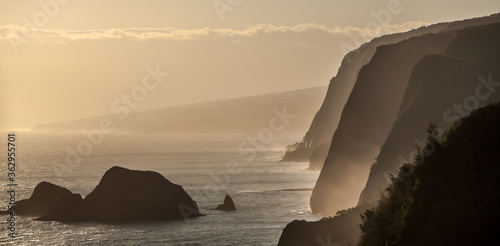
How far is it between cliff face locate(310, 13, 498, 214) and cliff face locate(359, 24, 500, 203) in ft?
35.9

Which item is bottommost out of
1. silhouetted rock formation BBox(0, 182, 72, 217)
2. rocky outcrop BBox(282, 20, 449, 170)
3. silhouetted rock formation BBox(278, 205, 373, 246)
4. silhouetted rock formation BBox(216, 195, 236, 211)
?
silhouetted rock formation BBox(278, 205, 373, 246)

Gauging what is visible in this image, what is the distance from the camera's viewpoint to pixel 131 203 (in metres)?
86.2

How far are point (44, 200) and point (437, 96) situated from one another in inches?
2035

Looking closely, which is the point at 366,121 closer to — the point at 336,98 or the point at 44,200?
the point at 44,200

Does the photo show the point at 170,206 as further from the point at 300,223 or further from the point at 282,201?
the point at 300,223

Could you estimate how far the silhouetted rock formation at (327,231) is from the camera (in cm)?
5353

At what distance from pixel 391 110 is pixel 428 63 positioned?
38.3 feet

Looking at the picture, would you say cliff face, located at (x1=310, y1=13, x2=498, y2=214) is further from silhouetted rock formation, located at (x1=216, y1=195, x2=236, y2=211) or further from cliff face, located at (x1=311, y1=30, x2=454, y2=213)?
silhouetted rock formation, located at (x1=216, y1=195, x2=236, y2=211)

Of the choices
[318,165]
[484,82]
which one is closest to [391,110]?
[484,82]

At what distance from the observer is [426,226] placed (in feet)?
110

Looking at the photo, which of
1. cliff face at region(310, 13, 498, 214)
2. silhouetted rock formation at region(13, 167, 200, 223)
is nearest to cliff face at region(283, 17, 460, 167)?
cliff face at region(310, 13, 498, 214)

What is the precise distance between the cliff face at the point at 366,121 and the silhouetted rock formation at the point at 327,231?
1034 inches

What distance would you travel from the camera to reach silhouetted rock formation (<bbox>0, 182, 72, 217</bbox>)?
89438 mm

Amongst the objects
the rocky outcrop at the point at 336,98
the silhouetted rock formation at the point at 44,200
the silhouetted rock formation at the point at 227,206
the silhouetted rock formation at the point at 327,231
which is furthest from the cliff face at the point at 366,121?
the rocky outcrop at the point at 336,98
